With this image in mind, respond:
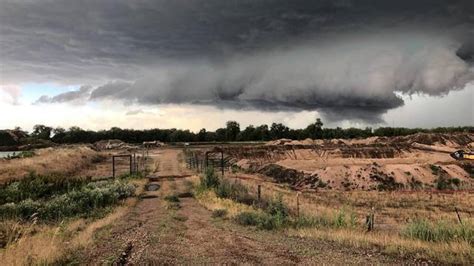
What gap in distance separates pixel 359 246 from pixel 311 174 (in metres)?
39.6

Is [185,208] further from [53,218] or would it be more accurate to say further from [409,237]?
[409,237]

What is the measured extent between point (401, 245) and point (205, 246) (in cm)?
615

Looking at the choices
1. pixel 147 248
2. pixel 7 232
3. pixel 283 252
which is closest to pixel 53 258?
pixel 147 248

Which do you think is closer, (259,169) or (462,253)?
(462,253)

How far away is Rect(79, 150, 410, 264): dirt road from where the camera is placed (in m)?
12.3

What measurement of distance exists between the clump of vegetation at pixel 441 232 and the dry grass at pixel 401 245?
0.79 meters

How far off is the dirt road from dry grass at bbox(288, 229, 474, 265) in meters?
0.63

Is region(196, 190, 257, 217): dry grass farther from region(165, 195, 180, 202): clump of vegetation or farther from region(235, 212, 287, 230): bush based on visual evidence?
region(235, 212, 287, 230): bush

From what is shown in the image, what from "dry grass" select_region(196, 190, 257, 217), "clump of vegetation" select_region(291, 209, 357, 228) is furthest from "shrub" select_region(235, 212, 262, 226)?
"clump of vegetation" select_region(291, 209, 357, 228)

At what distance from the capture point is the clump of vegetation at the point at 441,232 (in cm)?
1414

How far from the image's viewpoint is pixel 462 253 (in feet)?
39.5

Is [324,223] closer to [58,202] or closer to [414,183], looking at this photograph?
[58,202]

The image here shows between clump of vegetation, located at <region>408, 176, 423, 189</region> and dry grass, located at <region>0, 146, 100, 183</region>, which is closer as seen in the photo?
dry grass, located at <region>0, 146, 100, 183</region>

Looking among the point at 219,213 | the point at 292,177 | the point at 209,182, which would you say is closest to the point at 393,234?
the point at 219,213
